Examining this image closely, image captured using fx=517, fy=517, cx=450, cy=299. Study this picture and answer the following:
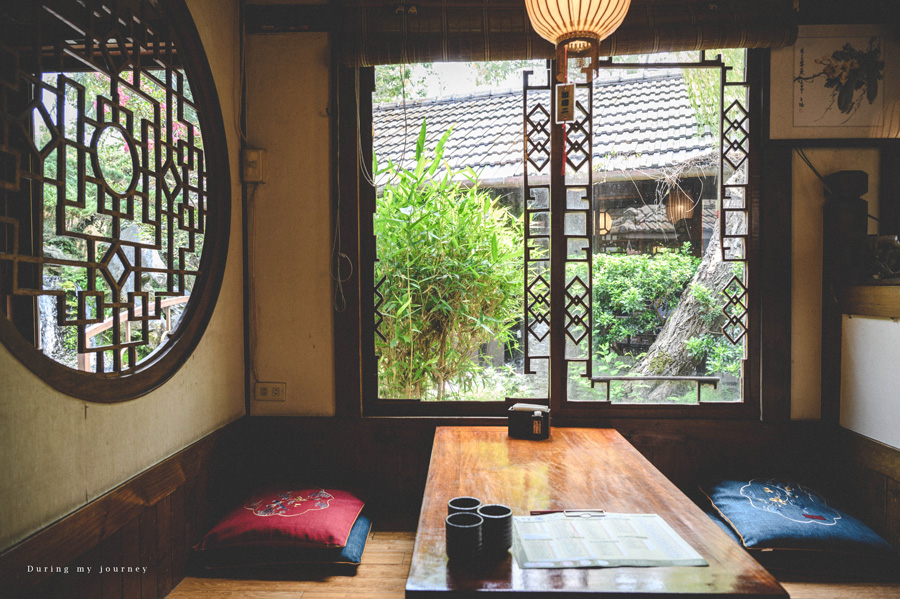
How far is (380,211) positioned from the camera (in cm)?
310

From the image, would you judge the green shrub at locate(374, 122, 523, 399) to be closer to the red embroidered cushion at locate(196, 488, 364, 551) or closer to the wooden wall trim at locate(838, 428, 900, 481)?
the red embroidered cushion at locate(196, 488, 364, 551)

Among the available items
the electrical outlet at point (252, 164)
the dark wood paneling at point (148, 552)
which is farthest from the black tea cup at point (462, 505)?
the electrical outlet at point (252, 164)

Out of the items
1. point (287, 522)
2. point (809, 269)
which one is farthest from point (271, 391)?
point (809, 269)

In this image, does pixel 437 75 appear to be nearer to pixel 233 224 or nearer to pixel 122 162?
pixel 233 224

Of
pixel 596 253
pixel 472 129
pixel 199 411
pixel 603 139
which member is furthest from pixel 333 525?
pixel 603 139

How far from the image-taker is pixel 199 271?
8.16 feet

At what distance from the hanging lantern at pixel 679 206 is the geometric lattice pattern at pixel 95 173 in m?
2.53

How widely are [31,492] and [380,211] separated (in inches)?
82.2

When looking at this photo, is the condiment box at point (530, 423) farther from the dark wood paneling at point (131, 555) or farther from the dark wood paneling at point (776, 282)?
the dark wood paneling at point (131, 555)

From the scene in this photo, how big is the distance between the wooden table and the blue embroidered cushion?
65 centimetres

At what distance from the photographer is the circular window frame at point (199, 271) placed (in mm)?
1730

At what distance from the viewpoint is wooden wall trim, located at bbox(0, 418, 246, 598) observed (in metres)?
1.51

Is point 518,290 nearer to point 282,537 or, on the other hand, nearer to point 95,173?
point 282,537

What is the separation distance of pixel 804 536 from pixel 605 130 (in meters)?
2.26
